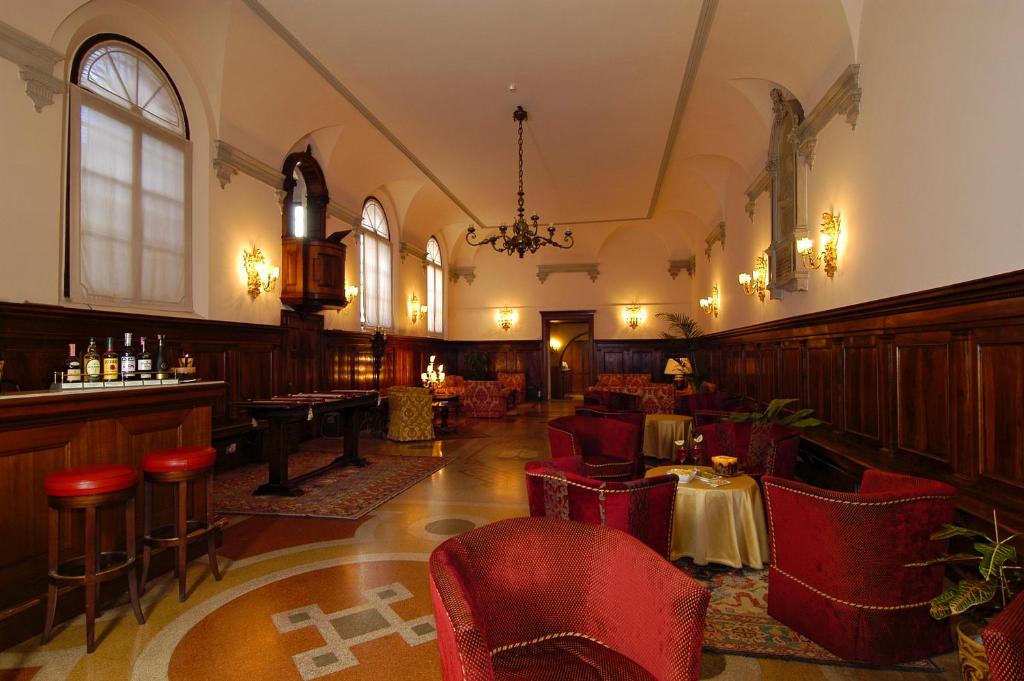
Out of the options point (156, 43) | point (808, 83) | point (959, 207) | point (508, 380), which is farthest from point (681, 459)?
point (508, 380)

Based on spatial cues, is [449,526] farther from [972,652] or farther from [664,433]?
[664,433]

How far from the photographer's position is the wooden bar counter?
269cm

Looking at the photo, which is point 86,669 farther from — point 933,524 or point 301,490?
point 933,524

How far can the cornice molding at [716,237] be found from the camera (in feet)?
35.6

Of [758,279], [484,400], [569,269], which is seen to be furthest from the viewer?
[569,269]

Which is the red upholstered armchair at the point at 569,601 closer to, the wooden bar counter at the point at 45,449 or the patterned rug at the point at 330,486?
the wooden bar counter at the point at 45,449

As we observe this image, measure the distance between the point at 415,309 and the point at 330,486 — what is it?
795cm

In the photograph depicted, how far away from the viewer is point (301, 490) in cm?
553

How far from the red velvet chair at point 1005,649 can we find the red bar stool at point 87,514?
3.69 m

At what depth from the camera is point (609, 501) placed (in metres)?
2.77

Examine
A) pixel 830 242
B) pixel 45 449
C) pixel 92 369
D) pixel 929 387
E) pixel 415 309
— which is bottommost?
pixel 45 449

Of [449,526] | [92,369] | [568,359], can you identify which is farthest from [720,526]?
[568,359]

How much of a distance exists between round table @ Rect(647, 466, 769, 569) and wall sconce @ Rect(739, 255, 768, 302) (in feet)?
14.3

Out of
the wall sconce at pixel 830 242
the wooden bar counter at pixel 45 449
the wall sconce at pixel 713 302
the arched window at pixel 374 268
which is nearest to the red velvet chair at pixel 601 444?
the wall sconce at pixel 830 242
